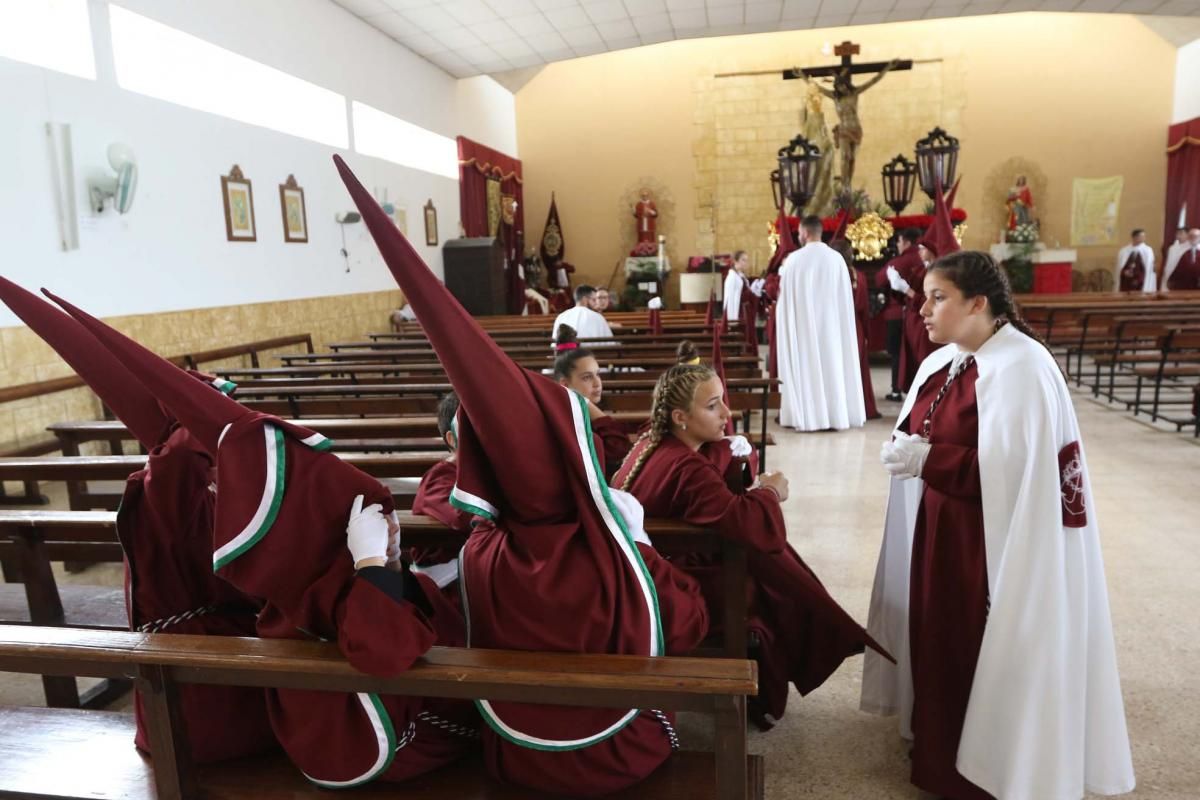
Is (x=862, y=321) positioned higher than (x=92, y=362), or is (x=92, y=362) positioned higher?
(x=92, y=362)

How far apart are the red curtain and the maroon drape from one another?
472 inches

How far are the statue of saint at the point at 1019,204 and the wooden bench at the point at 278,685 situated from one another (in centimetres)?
1587

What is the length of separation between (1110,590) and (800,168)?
14.7 feet

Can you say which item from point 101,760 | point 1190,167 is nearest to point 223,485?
point 101,760

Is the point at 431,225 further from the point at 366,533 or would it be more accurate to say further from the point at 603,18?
the point at 366,533

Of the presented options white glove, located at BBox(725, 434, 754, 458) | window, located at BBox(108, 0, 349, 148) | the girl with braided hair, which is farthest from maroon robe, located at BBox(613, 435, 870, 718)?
window, located at BBox(108, 0, 349, 148)

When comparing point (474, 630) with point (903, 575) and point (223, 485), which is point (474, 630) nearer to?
point (223, 485)

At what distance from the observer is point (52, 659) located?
59.0 inches

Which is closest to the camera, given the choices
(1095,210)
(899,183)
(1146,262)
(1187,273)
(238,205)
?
(238,205)

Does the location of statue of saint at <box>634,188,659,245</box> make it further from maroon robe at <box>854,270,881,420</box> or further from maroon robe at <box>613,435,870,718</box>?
maroon robe at <box>613,435,870,718</box>

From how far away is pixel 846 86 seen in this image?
34.6 ft

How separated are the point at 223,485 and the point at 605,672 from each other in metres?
0.68

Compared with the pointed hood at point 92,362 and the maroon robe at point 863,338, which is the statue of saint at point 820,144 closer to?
the maroon robe at point 863,338

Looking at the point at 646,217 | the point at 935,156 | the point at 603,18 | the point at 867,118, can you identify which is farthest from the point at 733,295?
the point at 867,118
